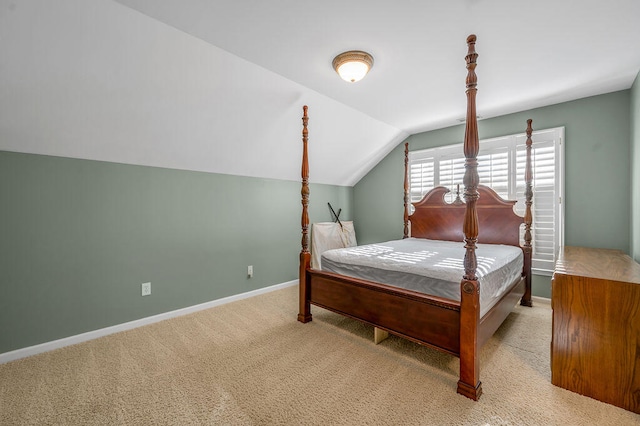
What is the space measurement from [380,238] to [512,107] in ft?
9.18

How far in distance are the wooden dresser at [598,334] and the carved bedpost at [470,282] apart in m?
0.62

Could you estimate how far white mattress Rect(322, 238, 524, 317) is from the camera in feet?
6.57

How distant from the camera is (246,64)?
2.49 meters

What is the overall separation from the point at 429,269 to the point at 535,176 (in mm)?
2547

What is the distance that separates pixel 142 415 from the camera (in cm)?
161

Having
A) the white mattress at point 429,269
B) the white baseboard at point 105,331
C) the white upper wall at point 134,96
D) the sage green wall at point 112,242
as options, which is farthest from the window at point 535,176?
the white baseboard at point 105,331

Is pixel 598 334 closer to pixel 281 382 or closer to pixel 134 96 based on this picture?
pixel 281 382

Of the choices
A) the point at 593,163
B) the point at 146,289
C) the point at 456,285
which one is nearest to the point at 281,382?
the point at 456,285

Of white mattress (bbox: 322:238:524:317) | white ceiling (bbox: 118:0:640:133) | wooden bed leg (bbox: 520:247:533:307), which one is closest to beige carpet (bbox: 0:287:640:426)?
white mattress (bbox: 322:238:524:317)

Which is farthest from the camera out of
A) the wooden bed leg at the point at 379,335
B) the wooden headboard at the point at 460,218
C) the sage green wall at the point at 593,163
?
the wooden headboard at the point at 460,218

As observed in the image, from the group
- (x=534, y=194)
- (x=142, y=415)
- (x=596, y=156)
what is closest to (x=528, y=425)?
(x=142, y=415)

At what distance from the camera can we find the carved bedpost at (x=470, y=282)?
1.73 meters

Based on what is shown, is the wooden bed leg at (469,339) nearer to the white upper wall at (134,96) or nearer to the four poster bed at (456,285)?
the four poster bed at (456,285)

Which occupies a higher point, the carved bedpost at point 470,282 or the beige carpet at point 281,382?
the carved bedpost at point 470,282
